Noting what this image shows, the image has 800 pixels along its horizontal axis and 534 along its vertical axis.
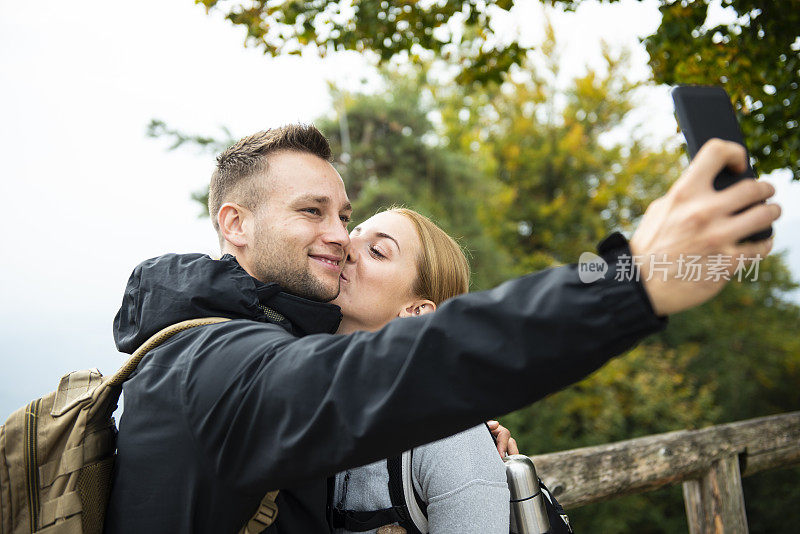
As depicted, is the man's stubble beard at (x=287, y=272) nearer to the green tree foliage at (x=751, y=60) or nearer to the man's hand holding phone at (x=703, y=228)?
the man's hand holding phone at (x=703, y=228)

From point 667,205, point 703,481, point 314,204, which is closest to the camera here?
point 667,205

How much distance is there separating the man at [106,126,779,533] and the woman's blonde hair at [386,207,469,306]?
931mm

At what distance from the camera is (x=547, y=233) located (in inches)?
653

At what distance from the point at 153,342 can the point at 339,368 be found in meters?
0.57

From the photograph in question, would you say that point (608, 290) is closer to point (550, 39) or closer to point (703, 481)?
point (703, 481)

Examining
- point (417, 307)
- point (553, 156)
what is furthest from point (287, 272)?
point (553, 156)

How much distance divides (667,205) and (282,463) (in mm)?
662

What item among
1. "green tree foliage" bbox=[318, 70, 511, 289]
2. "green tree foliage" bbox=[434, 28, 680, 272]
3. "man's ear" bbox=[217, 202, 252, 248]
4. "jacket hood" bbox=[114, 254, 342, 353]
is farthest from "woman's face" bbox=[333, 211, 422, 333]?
"green tree foliage" bbox=[434, 28, 680, 272]

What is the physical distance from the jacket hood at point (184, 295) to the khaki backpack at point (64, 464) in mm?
53

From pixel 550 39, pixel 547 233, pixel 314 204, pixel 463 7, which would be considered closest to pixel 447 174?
pixel 547 233

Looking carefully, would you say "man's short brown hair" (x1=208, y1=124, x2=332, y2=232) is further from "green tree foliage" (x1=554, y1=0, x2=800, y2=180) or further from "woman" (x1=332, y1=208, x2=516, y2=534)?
"green tree foliage" (x1=554, y1=0, x2=800, y2=180)

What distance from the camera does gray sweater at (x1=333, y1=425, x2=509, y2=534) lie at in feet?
4.98

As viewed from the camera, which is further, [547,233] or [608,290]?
[547,233]

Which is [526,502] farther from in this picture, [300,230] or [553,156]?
[553,156]
